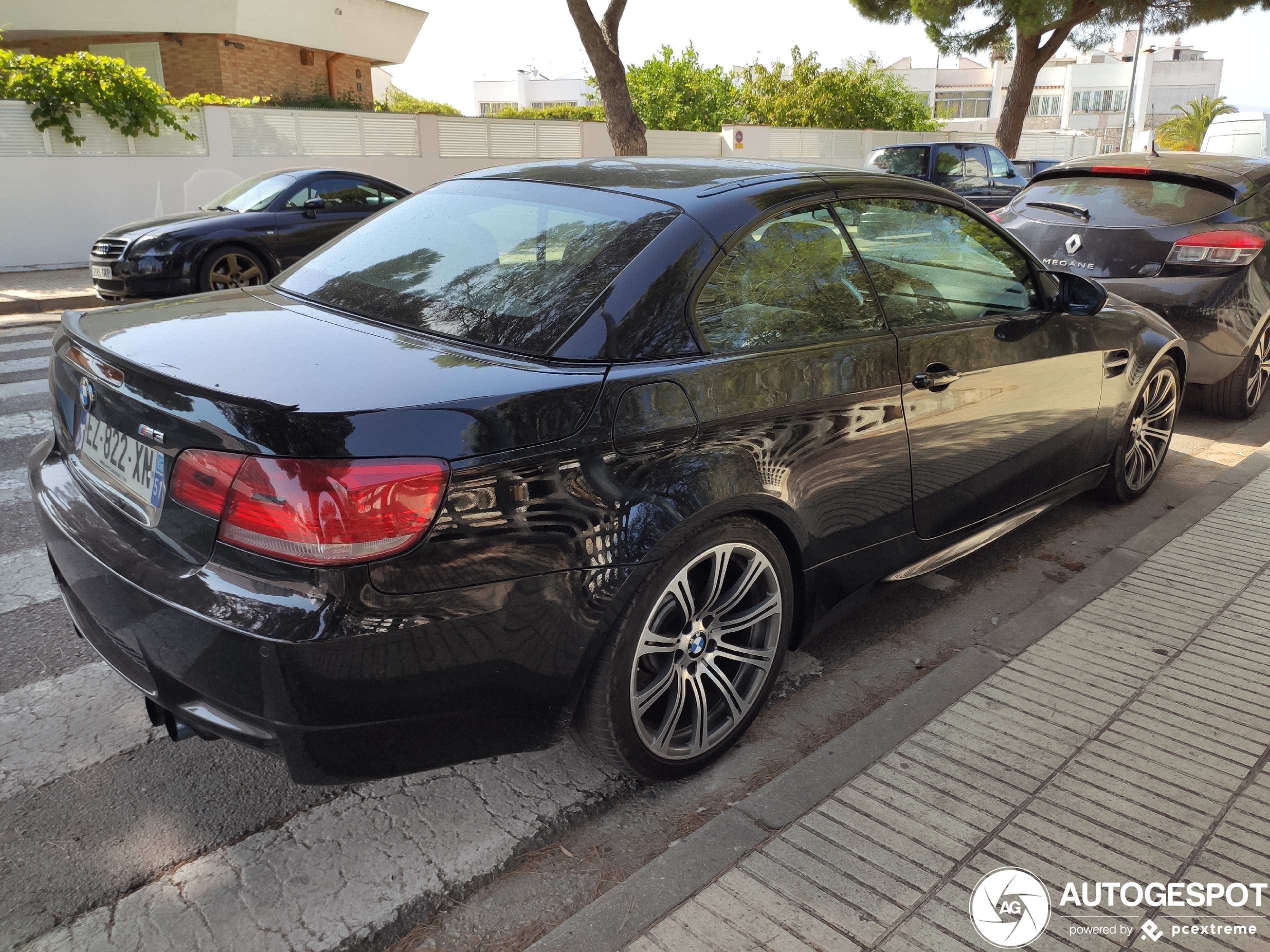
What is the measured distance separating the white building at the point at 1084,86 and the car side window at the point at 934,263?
78.8m

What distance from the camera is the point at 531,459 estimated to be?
2.16m

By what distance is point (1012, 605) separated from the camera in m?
3.93

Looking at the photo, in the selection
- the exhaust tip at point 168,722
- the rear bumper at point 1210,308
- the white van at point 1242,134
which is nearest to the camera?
the exhaust tip at point 168,722

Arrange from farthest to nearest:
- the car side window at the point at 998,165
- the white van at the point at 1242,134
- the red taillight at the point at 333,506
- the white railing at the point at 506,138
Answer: the white railing at the point at 506,138 → the car side window at the point at 998,165 → the white van at the point at 1242,134 → the red taillight at the point at 333,506

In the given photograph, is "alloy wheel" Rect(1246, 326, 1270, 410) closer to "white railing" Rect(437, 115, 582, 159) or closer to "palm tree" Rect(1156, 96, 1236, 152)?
"white railing" Rect(437, 115, 582, 159)

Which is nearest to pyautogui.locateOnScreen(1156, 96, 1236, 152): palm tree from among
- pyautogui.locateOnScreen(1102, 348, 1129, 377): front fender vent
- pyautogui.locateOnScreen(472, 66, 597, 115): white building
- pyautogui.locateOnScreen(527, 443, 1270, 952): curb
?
pyautogui.locateOnScreen(472, 66, 597, 115): white building

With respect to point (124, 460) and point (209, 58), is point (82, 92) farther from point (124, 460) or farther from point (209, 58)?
point (124, 460)

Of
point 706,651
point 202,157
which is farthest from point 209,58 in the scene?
point 706,651

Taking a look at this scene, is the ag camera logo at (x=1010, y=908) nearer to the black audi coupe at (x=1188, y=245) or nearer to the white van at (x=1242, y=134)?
the black audi coupe at (x=1188, y=245)

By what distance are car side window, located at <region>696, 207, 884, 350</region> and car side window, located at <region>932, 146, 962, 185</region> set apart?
45.2 feet

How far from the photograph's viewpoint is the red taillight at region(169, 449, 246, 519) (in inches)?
80.4

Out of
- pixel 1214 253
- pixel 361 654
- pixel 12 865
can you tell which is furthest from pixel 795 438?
pixel 1214 253

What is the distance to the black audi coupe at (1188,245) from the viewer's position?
6.04 metres
